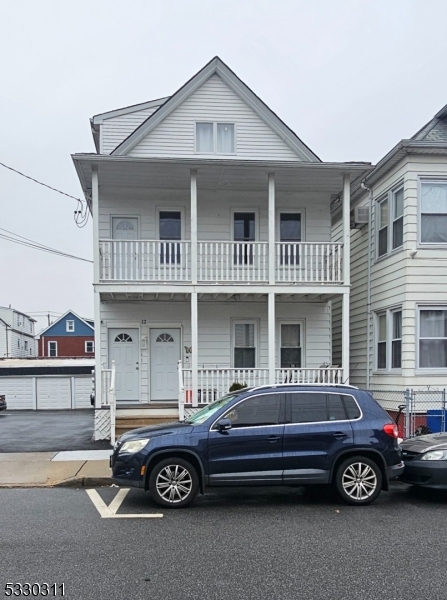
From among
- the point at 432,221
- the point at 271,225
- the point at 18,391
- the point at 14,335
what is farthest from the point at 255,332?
the point at 14,335

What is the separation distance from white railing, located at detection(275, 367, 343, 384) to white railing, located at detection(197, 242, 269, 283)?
234 centimetres

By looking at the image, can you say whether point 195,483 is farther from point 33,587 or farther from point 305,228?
point 305,228

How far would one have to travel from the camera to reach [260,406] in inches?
294

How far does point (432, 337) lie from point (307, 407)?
610 cm

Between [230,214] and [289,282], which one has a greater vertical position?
[230,214]

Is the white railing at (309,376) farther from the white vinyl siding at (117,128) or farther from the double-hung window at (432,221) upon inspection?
the white vinyl siding at (117,128)

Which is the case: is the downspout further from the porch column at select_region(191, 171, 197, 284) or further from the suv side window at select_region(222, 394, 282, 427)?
the suv side window at select_region(222, 394, 282, 427)

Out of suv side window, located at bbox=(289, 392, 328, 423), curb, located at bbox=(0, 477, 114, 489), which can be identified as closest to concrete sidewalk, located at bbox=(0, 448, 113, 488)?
curb, located at bbox=(0, 477, 114, 489)

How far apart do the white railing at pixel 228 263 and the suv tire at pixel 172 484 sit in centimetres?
648

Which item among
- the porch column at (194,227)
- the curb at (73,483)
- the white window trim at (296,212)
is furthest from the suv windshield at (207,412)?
the white window trim at (296,212)

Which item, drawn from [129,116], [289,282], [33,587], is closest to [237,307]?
[289,282]

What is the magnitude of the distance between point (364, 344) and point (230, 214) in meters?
5.07

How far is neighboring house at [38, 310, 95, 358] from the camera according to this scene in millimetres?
50656

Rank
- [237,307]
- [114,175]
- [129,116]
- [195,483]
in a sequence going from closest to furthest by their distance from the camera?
[195,483] < [114,175] < [237,307] < [129,116]
